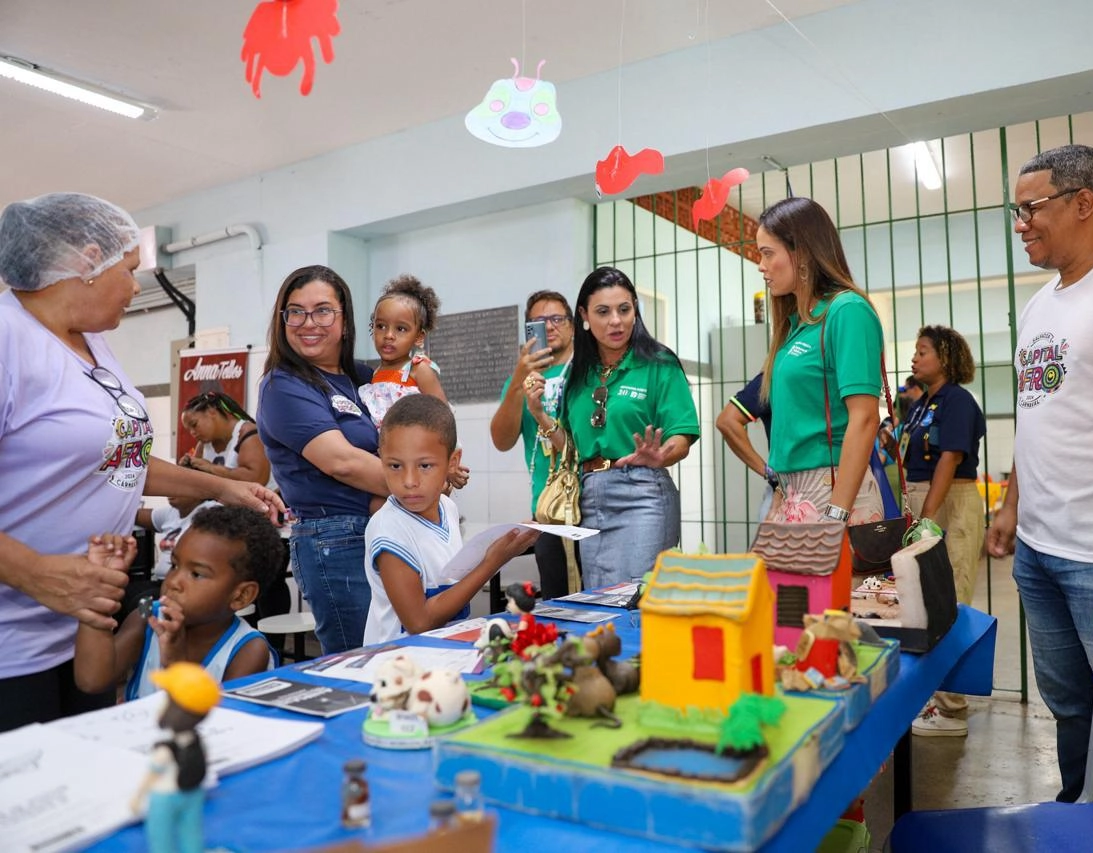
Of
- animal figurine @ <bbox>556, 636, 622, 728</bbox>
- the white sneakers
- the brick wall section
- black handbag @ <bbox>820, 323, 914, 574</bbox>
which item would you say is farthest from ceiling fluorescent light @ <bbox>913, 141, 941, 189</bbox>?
animal figurine @ <bbox>556, 636, 622, 728</bbox>

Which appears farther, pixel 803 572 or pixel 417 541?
pixel 417 541

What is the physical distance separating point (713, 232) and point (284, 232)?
328 centimetres

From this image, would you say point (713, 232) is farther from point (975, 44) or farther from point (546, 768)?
point (546, 768)

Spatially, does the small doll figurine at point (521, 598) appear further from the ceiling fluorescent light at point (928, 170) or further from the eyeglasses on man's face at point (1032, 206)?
the ceiling fluorescent light at point (928, 170)

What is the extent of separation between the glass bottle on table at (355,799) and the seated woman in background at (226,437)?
348 centimetres

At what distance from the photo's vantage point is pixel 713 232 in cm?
664

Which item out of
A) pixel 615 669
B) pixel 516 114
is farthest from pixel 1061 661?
pixel 516 114

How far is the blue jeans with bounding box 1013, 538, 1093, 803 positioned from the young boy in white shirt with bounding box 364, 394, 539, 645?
1321 millimetres

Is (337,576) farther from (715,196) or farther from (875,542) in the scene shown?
(715,196)

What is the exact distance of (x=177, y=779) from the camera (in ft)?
1.85

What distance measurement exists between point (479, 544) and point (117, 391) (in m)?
0.75

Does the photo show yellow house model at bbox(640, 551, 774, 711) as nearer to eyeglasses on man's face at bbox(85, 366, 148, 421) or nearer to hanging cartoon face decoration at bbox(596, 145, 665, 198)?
eyeglasses on man's face at bbox(85, 366, 148, 421)

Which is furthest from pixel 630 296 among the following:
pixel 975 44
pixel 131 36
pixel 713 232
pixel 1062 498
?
pixel 713 232

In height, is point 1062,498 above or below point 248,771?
above
